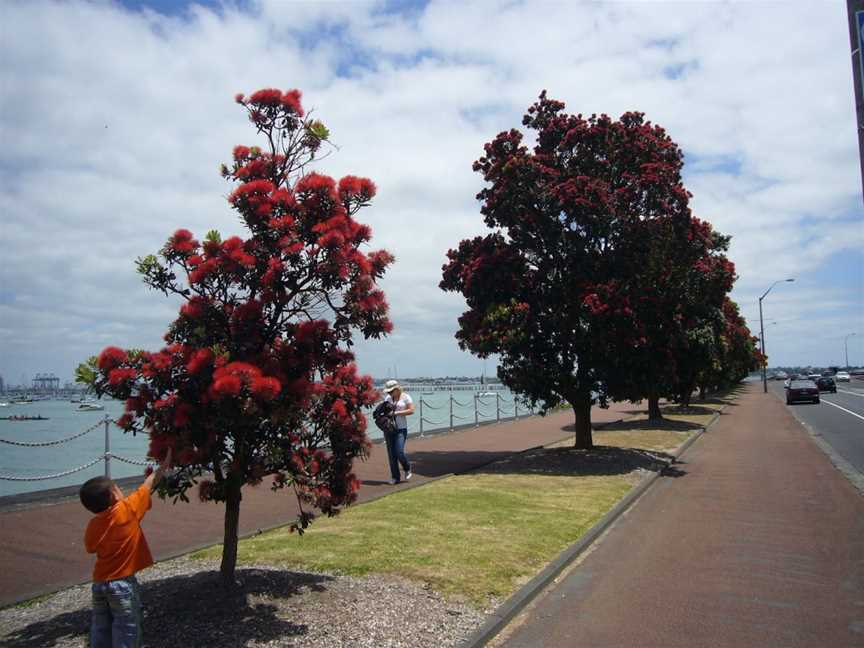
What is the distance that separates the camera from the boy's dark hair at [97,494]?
4.05 metres

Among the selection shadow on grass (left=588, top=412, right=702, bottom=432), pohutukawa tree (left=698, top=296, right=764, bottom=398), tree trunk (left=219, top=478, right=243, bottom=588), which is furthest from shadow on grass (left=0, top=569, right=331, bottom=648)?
pohutukawa tree (left=698, top=296, right=764, bottom=398)

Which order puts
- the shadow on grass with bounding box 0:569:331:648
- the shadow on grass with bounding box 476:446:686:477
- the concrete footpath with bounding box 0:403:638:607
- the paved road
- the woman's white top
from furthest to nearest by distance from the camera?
the paved road, the shadow on grass with bounding box 476:446:686:477, the woman's white top, the concrete footpath with bounding box 0:403:638:607, the shadow on grass with bounding box 0:569:331:648

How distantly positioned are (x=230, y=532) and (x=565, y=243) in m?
10.6

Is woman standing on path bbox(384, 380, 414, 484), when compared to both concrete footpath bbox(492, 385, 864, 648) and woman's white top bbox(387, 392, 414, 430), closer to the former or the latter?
woman's white top bbox(387, 392, 414, 430)

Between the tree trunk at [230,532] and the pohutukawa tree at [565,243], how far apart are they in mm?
8709

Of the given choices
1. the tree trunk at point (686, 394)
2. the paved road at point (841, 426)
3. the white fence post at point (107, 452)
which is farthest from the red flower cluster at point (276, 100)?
the tree trunk at point (686, 394)

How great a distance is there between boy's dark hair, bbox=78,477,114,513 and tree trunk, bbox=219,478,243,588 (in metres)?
1.23

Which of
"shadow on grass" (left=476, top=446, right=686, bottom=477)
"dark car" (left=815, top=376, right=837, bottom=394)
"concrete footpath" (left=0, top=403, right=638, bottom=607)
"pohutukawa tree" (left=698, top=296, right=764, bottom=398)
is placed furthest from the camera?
"dark car" (left=815, top=376, right=837, bottom=394)

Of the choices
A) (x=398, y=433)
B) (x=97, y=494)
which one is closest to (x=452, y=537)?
(x=398, y=433)

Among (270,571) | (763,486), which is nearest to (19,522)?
(270,571)

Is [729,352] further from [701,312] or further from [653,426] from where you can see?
[701,312]

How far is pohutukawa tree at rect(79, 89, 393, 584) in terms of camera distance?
469 centimetres

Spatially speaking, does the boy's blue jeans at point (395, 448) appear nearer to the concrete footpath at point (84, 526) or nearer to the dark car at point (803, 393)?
the concrete footpath at point (84, 526)

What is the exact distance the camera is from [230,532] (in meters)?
5.41
